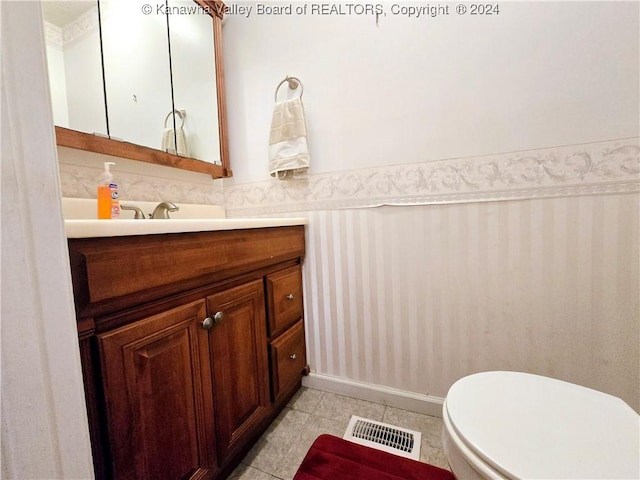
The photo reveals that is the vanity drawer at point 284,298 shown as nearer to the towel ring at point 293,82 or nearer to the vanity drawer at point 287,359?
the vanity drawer at point 287,359

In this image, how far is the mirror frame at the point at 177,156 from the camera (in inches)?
35.4

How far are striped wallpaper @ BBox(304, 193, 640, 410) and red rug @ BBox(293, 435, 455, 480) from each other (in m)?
0.32

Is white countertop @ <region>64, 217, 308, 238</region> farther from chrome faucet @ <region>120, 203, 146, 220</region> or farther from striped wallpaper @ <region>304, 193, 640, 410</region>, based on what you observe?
striped wallpaper @ <region>304, 193, 640, 410</region>

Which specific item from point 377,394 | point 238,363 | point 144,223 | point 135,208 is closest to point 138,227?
point 144,223

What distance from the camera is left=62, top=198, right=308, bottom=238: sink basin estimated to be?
48 centimetres

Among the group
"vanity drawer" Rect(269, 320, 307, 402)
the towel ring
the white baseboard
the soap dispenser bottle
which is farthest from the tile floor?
the towel ring

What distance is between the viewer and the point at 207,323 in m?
0.76

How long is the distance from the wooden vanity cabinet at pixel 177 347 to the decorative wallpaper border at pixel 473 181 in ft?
1.17

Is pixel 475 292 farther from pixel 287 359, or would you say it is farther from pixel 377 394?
pixel 287 359

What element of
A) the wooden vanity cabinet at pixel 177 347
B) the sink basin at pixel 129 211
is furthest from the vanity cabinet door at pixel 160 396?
the sink basin at pixel 129 211

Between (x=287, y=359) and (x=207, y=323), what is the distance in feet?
1.78

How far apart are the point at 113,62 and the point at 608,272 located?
1.95 metres

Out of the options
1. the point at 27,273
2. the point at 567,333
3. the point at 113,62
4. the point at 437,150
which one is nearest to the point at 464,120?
the point at 437,150

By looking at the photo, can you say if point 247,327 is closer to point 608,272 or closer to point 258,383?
point 258,383
